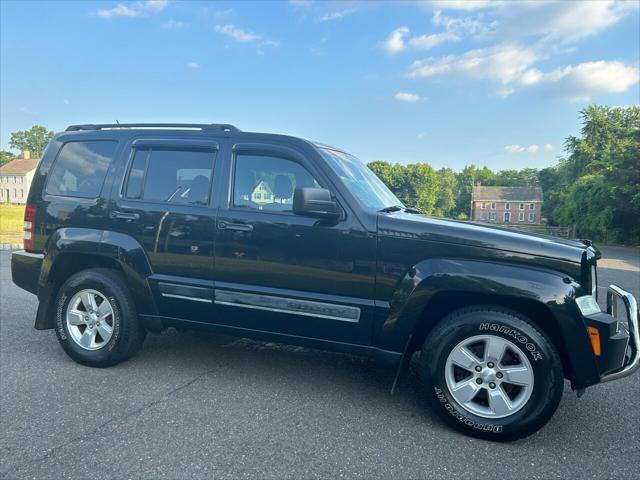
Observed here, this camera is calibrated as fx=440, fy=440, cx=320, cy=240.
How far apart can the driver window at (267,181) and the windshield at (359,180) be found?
0.26m

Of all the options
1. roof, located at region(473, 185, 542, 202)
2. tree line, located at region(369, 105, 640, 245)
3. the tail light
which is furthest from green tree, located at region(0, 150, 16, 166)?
the tail light

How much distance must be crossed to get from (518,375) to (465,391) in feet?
1.17

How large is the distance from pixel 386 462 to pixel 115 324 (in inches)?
102

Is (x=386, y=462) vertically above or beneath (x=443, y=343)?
beneath

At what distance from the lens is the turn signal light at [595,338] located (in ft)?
9.08

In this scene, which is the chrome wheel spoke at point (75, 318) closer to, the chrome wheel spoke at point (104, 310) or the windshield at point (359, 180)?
the chrome wheel spoke at point (104, 310)

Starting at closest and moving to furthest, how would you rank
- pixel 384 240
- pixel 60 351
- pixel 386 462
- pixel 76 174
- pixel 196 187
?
pixel 386 462 < pixel 384 240 < pixel 196 187 < pixel 76 174 < pixel 60 351

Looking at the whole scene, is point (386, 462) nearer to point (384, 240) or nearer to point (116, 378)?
point (384, 240)

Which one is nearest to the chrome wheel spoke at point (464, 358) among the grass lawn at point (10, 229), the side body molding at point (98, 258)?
the side body molding at point (98, 258)

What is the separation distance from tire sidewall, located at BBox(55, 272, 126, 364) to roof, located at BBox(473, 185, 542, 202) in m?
91.0

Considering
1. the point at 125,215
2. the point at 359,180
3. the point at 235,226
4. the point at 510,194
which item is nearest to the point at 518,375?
the point at 359,180

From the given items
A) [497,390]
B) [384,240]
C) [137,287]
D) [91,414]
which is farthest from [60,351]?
[497,390]

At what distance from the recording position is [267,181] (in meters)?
3.54

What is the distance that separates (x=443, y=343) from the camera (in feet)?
9.77
